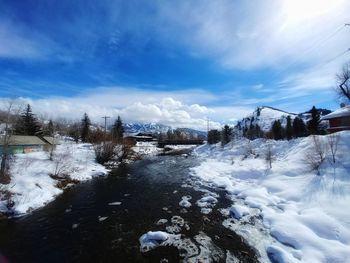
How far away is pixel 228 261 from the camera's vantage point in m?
8.63

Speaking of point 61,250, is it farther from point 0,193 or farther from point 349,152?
point 349,152

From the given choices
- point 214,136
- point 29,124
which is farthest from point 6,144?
point 214,136

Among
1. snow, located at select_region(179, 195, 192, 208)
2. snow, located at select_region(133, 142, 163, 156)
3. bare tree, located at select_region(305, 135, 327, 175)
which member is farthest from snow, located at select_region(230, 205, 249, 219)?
snow, located at select_region(133, 142, 163, 156)

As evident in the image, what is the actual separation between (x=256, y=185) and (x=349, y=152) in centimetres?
735

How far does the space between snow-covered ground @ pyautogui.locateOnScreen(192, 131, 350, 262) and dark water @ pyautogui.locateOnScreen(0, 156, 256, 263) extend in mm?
1065

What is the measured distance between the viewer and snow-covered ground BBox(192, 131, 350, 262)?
8977mm

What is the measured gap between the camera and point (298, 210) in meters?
12.8

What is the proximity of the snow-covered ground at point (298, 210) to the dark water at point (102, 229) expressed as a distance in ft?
3.49

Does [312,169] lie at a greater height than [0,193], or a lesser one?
greater

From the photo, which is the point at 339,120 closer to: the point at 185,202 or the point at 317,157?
the point at 317,157

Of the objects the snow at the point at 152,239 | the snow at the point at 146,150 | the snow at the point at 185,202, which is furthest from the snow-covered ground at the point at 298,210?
the snow at the point at 146,150

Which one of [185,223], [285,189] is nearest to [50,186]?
[185,223]

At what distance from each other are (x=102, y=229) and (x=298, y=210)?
10.7 m

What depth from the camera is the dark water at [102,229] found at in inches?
362
